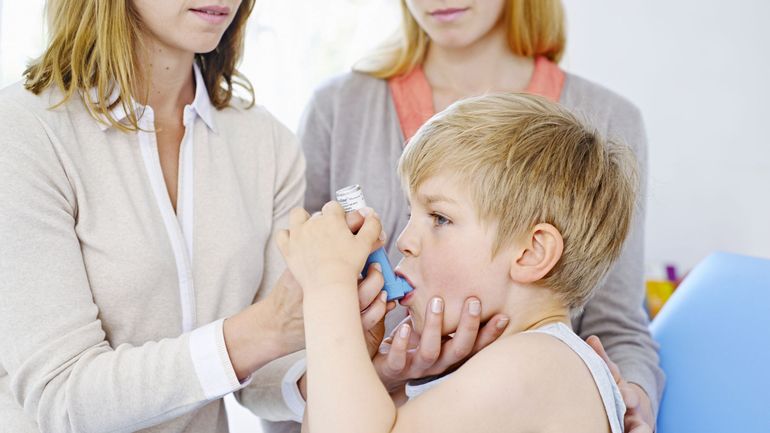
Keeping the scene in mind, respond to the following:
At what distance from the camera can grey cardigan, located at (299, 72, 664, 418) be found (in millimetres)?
1781

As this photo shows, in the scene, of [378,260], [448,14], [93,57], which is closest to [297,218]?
[378,260]

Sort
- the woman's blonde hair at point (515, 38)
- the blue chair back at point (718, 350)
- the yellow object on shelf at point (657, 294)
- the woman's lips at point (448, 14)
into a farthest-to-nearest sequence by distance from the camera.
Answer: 1. the yellow object on shelf at point (657, 294)
2. the woman's blonde hair at point (515, 38)
3. the woman's lips at point (448, 14)
4. the blue chair back at point (718, 350)

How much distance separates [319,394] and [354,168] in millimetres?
818

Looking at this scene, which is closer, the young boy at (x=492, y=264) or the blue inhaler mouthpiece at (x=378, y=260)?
the young boy at (x=492, y=264)

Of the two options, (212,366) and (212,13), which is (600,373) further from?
(212,13)

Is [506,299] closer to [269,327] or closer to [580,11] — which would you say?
[269,327]

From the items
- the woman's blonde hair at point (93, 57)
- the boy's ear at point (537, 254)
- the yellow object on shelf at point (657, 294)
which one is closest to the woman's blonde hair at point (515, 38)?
the woman's blonde hair at point (93, 57)

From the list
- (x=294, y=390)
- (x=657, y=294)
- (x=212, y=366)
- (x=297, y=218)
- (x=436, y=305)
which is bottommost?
(x=657, y=294)

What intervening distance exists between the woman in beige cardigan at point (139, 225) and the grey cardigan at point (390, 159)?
0.74ft

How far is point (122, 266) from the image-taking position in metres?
1.34

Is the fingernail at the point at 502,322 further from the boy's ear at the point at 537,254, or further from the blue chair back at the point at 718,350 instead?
the blue chair back at the point at 718,350

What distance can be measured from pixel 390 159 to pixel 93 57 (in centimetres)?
67

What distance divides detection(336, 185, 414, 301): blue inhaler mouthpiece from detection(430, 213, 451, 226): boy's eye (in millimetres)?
92

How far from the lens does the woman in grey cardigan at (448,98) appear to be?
5.88 ft
